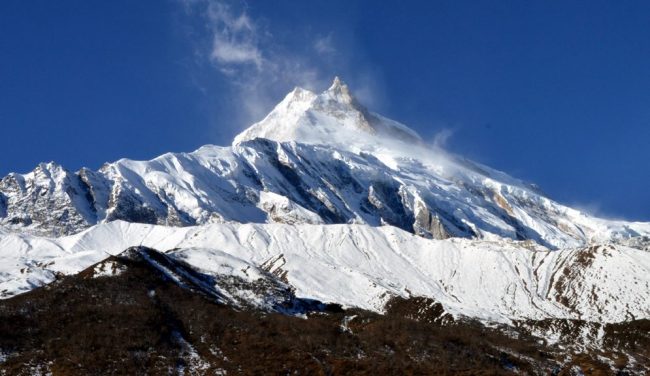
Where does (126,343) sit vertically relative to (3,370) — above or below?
above

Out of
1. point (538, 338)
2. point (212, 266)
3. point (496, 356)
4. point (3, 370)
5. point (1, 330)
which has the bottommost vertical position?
point (3, 370)

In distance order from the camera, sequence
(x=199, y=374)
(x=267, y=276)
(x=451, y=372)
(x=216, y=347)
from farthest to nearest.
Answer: (x=267, y=276) < (x=216, y=347) < (x=451, y=372) < (x=199, y=374)

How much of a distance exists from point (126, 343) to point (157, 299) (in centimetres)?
2822

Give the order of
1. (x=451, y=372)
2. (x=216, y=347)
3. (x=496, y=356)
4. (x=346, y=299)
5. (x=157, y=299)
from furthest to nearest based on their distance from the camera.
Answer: (x=346, y=299) → (x=157, y=299) → (x=496, y=356) → (x=216, y=347) → (x=451, y=372)

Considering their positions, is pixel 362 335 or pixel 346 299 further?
pixel 346 299

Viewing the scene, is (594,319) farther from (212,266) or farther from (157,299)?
(157,299)

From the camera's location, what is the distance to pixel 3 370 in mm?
70938

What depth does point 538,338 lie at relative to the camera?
141 metres

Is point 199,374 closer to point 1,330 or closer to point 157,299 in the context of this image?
point 1,330

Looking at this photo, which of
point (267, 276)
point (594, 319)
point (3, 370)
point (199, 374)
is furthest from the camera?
point (594, 319)

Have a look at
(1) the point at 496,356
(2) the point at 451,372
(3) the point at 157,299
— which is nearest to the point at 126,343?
(3) the point at 157,299

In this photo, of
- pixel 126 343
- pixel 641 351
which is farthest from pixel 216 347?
pixel 641 351

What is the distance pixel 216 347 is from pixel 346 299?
308 feet

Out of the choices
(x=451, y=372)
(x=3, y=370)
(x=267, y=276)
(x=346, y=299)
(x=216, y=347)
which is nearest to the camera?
(x=3, y=370)
